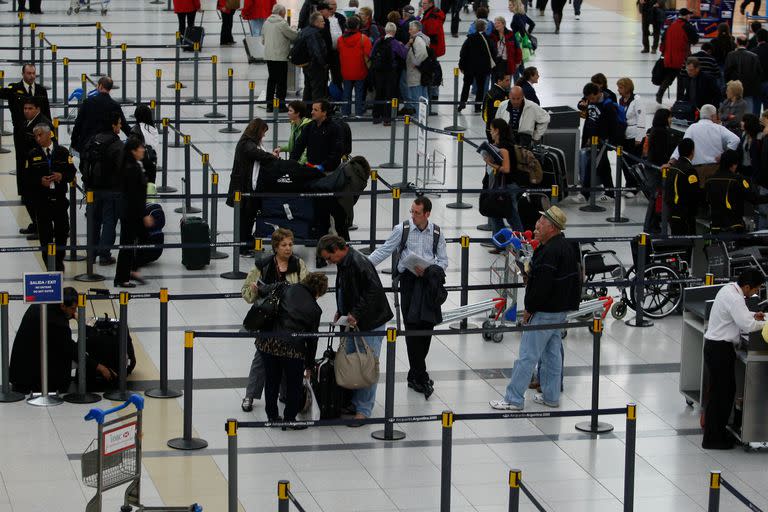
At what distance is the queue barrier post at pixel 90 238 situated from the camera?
50.7ft

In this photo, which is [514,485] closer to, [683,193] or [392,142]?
[683,193]

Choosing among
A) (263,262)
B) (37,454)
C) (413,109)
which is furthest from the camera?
(413,109)

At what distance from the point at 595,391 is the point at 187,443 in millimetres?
3061

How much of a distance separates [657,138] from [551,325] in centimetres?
722

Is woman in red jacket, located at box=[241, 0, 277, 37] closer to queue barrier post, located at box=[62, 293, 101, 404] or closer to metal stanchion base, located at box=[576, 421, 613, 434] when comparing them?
queue barrier post, located at box=[62, 293, 101, 404]

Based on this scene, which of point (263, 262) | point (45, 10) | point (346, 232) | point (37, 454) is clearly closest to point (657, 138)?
point (346, 232)

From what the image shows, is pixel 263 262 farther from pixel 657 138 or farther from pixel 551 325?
pixel 657 138

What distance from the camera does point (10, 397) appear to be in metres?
12.3

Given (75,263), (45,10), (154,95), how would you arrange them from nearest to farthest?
(75,263), (154,95), (45,10)

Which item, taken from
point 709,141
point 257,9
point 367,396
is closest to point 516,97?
point 709,141

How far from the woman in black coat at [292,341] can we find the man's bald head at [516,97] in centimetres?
749

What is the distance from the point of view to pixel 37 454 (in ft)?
36.7

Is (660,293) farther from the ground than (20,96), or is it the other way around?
(20,96)

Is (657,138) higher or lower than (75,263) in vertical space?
higher
